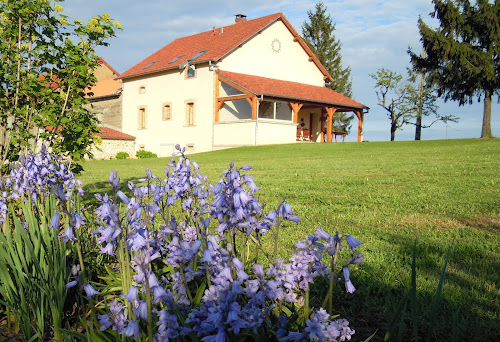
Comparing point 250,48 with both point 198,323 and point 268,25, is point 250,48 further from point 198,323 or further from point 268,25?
point 198,323

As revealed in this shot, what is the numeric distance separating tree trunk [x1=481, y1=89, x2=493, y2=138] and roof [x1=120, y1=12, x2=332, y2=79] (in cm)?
1144

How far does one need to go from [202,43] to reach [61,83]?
27.4 metres

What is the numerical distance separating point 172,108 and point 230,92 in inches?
191

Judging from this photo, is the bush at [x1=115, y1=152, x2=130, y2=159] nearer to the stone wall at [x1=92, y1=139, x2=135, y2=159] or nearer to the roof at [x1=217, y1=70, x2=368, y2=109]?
the stone wall at [x1=92, y1=139, x2=135, y2=159]

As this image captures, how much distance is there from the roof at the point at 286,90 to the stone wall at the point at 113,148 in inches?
376

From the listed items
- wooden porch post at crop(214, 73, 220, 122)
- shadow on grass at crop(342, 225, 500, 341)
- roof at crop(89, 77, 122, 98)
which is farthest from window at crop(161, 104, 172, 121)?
shadow on grass at crop(342, 225, 500, 341)

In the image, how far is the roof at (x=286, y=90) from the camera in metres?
26.0

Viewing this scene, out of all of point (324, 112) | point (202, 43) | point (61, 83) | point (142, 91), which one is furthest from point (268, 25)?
point (61, 83)

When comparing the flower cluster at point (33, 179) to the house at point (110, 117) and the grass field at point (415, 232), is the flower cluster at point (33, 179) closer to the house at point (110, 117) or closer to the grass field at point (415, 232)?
the grass field at point (415, 232)

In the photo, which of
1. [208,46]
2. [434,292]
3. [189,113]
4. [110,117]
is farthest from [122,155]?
[434,292]

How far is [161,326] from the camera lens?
1.78 metres

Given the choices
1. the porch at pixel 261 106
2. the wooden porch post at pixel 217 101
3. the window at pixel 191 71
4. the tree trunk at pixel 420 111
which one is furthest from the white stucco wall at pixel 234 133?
the tree trunk at pixel 420 111

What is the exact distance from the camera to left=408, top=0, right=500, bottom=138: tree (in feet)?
89.6

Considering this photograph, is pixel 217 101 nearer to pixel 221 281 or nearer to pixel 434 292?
pixel 434 292
